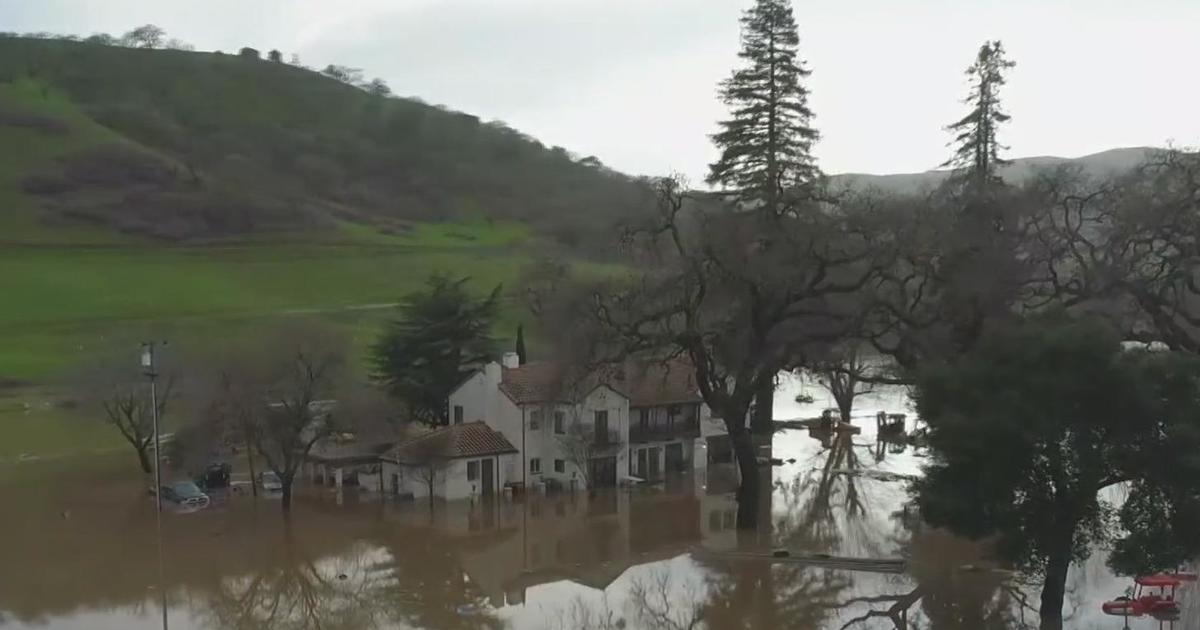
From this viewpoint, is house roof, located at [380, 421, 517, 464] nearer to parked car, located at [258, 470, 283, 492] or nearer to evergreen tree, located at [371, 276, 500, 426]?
parked car, located at [258, 470, 283, 492]

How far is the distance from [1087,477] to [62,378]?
31207 mm

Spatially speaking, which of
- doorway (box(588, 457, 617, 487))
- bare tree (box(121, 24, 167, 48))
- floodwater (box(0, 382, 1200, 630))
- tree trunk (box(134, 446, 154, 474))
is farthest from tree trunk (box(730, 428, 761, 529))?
bare tree (box(121, 24, 167, 48))

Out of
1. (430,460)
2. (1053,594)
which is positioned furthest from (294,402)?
(1053,594)

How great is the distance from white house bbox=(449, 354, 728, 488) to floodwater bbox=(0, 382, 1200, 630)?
1128 millimetres

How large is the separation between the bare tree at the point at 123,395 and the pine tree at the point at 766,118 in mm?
20196

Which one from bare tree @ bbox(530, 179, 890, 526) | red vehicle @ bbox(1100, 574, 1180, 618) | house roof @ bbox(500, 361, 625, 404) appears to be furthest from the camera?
house roof @ bbox(500, 361, 625, 404)

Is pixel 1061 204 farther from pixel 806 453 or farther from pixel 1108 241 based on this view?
pixel 806 453

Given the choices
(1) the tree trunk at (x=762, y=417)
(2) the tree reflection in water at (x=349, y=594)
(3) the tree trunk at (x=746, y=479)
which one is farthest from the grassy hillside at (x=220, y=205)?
(2) the tree reflection in water at (x=349, y=594)

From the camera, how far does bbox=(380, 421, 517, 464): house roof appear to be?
26.8 meters

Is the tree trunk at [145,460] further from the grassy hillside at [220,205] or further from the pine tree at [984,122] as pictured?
the pine tree at [984,122]

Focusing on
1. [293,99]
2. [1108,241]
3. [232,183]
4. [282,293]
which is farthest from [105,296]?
[293,99]

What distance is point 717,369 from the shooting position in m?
25.4

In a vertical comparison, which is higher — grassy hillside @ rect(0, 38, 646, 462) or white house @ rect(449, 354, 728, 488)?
grassy hillside @ rect(0, 38, 646, 462)

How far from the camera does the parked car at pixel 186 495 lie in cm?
2652
